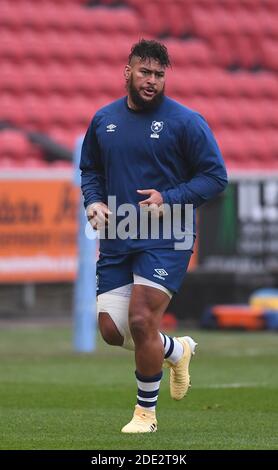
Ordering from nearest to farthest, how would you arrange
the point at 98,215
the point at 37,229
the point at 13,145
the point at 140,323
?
the point at 140,323 → the point at 98,215 → the point at 37,229 → the point at 13,145

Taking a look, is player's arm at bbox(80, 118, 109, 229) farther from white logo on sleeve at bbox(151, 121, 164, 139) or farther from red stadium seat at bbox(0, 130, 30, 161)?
red stadium seat at bbox(0, 130, 30, 161)

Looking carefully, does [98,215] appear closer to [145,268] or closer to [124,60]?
[145,268]

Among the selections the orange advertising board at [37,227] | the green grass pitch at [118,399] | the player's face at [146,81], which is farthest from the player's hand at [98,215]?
the orange advertising board at [37,227]

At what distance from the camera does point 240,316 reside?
691 inches

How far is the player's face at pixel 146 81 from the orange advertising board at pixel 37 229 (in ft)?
37.4

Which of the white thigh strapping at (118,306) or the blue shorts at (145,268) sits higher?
the blue shorts at (145,268)

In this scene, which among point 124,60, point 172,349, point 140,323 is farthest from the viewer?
point 124,60

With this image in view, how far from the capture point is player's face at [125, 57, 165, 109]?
23.0ft

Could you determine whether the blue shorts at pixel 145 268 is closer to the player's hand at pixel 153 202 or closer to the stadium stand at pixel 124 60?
the player's hand at pixel 153 202

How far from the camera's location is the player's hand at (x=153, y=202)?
22.7ft

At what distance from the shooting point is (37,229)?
1867cm

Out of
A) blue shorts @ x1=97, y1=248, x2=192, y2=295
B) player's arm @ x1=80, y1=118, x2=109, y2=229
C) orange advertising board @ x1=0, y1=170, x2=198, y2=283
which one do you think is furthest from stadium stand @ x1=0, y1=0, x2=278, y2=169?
blue shorts @ x1=97, y1=248, x2=192, y2=295

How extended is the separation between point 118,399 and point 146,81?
3.03 m

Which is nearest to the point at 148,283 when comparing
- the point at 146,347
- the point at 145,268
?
the point at 145,268
